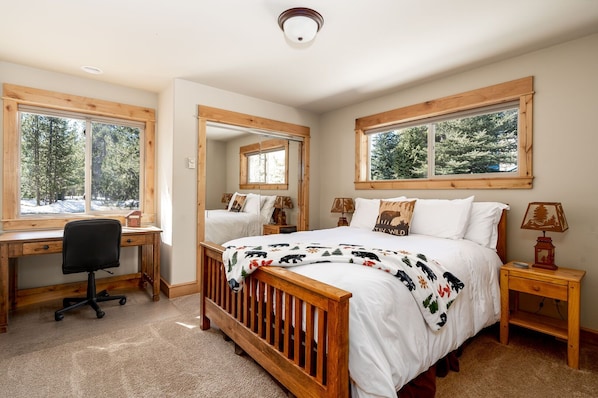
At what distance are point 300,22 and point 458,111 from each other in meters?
1.96

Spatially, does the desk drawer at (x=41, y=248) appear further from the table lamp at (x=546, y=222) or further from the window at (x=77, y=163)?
the table lamp at (x=546, y=222)

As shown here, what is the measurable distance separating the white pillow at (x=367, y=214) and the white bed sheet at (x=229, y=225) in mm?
1334

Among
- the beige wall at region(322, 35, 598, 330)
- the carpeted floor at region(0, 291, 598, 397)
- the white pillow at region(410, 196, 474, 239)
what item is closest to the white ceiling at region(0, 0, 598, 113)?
the beige wall at region(322, 35, 598, 330)

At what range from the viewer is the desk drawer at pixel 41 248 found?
2543 millimetres

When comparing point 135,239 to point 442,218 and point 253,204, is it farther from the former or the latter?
point 442,218

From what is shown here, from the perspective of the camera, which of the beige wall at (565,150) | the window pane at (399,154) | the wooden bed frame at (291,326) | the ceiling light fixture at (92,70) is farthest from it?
the window pane at (399,154)

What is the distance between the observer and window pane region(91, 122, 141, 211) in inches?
136

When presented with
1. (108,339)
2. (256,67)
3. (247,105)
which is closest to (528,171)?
(256,67)

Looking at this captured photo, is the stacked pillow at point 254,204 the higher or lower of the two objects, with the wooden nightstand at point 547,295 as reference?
higher

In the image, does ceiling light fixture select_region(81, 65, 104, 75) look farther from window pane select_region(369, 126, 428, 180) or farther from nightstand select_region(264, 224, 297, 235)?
window pane select_region(369, 126, 428, 180)

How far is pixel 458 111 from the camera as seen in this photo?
10.0 ft

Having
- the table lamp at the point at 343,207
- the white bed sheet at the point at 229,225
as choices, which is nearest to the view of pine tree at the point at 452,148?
the table lamp at the point at 343,207

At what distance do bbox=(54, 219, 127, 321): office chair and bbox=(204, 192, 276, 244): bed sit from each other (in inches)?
38.1

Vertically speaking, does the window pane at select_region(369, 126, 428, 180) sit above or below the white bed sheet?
above
